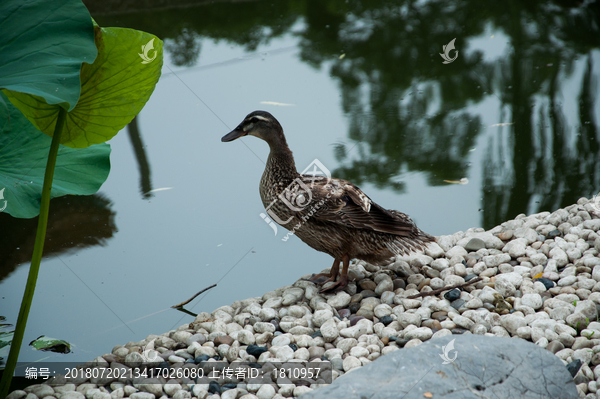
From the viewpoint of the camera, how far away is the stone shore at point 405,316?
1.89 metres


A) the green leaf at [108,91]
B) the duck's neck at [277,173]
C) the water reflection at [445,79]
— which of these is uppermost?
the water reflection at [445,79]

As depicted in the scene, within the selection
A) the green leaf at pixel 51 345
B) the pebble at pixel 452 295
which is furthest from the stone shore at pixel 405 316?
the green leaf at pixel 51 345

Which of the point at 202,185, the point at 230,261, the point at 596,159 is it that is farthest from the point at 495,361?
the point at 596,159

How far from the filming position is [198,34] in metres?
5.42

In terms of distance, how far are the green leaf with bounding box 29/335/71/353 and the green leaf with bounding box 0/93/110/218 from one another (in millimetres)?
608

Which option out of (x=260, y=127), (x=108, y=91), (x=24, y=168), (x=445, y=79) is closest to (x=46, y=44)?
(x=108, y=91)

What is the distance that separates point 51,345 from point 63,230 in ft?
3.29

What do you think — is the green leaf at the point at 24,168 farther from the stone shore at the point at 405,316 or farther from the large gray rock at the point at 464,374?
the large gray rock at the point at 464,374

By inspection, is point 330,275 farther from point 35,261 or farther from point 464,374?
point 35,261

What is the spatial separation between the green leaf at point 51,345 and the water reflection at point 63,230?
615 millimetres

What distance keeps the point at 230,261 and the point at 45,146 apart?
3.73 feet

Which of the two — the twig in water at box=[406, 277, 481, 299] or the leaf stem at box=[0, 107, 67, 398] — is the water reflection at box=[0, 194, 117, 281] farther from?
the twig in water at box=[406, 277, 481, 299]

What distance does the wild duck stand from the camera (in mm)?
2361

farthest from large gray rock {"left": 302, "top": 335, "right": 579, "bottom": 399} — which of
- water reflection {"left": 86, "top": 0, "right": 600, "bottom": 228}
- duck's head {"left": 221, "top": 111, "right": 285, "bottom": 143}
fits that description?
water reflection {"left": 86, "top": 0, "right": 600, "bottom": 228}
